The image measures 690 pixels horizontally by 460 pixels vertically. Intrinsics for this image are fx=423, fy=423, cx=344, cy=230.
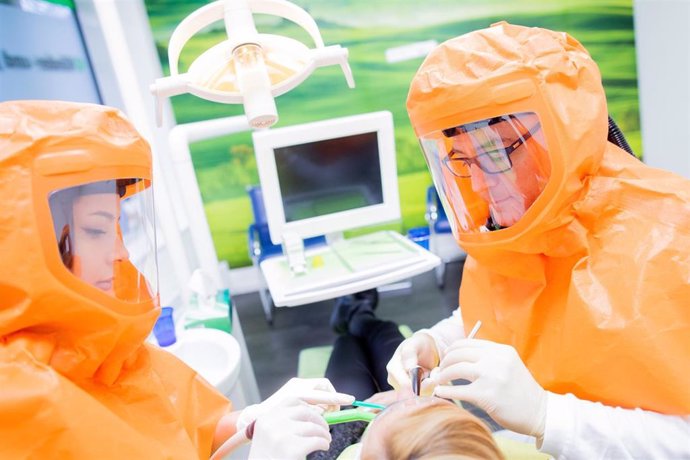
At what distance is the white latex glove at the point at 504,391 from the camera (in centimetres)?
88

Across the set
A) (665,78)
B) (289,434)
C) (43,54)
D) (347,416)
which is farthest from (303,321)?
(665,78)

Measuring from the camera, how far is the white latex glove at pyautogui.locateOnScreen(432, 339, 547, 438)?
2.89 feet

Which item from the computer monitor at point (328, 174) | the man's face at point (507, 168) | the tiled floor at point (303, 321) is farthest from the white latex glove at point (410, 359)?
the tiled floor at point (303, 321)

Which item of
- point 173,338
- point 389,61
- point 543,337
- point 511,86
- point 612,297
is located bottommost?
point 173,338

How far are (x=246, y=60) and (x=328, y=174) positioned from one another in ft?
4.56

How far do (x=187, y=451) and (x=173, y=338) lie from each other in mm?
813

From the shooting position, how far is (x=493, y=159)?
0.99 m

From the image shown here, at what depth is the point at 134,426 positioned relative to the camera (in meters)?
0.81

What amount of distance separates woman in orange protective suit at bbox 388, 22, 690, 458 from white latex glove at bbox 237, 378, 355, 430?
249mm

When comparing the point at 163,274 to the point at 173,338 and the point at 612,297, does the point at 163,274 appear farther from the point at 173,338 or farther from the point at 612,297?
the point at 612,297

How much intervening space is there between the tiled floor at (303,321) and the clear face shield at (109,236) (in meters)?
1.85

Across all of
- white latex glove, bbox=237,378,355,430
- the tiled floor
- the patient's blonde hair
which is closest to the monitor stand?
Answer: the tiled floor

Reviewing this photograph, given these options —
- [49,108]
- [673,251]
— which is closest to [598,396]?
[673,251]

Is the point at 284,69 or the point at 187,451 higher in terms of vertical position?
the point at 284,69
